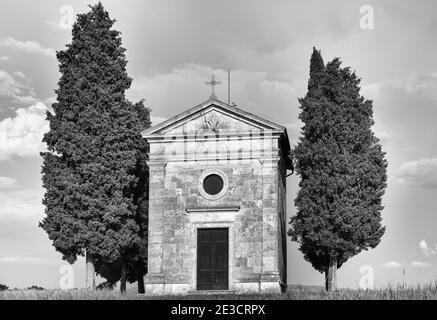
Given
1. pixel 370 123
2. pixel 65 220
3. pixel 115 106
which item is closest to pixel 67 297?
pixel 65 220

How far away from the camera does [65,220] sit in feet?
110

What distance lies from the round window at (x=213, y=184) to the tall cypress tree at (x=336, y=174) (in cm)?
385

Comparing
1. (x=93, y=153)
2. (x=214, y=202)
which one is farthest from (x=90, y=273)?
(x=214, y=202)

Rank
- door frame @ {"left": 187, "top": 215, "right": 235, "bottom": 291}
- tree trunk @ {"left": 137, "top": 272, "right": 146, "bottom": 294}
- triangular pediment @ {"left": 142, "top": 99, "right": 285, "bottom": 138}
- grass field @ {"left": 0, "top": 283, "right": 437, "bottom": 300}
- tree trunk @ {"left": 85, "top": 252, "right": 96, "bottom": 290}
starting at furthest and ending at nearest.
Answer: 1. tree trunk @ {"left": 137, "top": 272, "right": 146, "bottom": 294}
2. tree trunk @ {"left": 85, "top": 252, "right": 96, "bottom": 290}
3. triangular pediment @ {"left": 142, "top": 99, "right": 285, "bottom": 138}
4. door frame @ {"left": 187, "top": 215, "right": 235, "bottom": 291}
5. grass field @ {"left": 0, "top": 283, "right": 437, "bottom": 300}

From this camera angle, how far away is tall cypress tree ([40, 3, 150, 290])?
33.5 m

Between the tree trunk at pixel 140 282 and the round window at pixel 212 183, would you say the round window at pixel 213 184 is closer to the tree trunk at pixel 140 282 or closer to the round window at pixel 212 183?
the round window at pixel 212 183

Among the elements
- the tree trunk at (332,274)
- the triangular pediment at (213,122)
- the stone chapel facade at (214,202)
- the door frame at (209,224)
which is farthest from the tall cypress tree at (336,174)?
the door frame at (209,224)

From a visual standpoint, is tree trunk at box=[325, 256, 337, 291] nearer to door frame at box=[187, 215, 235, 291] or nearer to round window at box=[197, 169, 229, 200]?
door frame at box=[187, 215, 235, 291]

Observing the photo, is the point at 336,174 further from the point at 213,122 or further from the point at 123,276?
the point at 123,276

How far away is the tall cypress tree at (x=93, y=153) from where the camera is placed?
110 feet

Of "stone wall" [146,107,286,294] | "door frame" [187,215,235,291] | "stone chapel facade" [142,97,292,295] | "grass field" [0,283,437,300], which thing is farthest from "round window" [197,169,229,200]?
"grass field" [0,283,437,300]

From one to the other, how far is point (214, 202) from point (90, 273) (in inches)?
255

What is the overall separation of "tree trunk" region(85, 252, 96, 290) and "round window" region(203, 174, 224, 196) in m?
6.14
